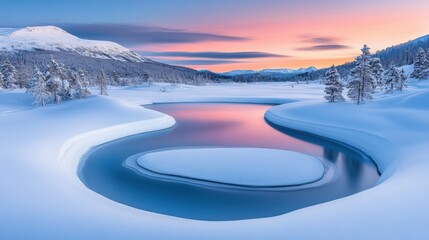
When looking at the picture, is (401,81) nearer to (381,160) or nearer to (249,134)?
(249,134)

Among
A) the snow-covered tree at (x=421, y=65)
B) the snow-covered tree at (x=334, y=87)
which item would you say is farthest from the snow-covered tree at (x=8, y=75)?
the snow-covered tree at (x=421, y=65)

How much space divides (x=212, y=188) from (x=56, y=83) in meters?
46.5

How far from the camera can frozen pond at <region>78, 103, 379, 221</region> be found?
1359 centimetres

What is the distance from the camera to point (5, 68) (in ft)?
236

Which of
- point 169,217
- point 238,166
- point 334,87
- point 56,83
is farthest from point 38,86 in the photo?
point 169,217

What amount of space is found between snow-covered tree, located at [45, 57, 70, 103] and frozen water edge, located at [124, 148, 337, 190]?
124ft

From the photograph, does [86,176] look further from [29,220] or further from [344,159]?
[344,159]

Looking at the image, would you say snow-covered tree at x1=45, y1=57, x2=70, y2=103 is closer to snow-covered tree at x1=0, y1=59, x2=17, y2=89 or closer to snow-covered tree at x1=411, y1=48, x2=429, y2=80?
snow-covered tree at x1=0, y1=59, x2=17, y2=89

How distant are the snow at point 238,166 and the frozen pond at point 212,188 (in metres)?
0.92

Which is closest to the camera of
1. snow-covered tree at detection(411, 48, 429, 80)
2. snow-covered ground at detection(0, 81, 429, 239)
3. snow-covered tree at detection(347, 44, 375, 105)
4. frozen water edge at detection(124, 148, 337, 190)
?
snow-covered ground at detection(0, 81, 429, 239)

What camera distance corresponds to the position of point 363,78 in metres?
36.9

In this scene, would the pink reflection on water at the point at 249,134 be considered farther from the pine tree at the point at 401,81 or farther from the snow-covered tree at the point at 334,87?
the pine tree at the point at 401,81

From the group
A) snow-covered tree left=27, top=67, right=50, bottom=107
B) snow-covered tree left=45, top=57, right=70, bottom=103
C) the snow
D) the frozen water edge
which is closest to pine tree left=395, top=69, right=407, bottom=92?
the frozen water edge

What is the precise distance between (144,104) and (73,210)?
53749 mm
